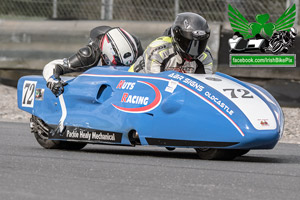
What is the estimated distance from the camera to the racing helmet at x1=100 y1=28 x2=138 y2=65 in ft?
26.2

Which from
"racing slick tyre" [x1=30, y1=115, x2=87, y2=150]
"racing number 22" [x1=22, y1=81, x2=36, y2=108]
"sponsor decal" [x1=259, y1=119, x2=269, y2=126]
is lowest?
"racing slick tyre" [x1=30, y1=115, x2=87, y2=150]

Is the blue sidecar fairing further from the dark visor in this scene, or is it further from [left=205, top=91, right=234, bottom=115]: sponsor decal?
the dark visor

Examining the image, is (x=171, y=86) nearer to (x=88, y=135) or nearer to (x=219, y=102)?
(x=219, y=102)

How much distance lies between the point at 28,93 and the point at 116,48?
101 centimetres

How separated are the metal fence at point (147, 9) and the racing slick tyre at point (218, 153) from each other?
4.86m

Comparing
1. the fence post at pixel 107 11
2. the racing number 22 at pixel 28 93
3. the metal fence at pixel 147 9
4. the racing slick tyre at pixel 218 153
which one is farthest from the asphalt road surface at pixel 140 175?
the fence post at pixel 107 11

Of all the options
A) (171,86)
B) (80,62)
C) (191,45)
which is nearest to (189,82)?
(171,86)

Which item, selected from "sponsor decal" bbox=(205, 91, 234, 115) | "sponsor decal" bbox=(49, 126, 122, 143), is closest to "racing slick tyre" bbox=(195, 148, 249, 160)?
"sponsor decal" bbox=(205, 91, 234, 115)

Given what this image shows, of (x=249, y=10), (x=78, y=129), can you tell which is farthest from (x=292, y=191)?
(x=249, y=10)

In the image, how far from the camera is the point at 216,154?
260 inches

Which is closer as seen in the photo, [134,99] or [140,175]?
[140,175]

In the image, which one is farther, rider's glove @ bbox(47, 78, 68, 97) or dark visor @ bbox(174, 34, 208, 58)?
rider's glove @ bbox(47, 78, 68, 97)

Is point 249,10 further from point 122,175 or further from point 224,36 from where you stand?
point 122,175

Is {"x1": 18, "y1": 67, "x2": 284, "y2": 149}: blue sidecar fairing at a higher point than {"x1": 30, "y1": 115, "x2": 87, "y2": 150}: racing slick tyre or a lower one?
higher
